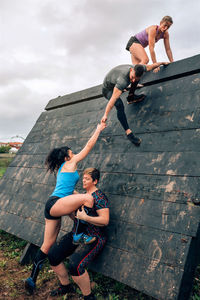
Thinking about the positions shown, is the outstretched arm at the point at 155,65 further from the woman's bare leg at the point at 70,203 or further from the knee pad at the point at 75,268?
the knee pad at the point at 75,268

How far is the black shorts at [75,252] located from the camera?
2588 millimetres

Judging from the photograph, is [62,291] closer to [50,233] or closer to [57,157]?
[50,233]

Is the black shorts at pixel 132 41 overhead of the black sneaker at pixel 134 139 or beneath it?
overhead

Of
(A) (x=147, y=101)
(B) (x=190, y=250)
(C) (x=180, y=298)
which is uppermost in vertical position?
(A) (x=147, y=101)

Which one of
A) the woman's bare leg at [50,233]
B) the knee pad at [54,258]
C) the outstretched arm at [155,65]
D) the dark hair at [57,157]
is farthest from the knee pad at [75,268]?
the outstretched arm at [155,65]

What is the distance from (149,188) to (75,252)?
46.0 inches

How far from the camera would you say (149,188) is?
9.31 feet

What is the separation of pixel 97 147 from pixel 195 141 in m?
1.73

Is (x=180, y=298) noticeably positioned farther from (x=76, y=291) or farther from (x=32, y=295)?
(x=32, y=295)

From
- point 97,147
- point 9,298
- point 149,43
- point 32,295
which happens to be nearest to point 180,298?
point 32,295

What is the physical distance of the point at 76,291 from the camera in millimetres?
3145

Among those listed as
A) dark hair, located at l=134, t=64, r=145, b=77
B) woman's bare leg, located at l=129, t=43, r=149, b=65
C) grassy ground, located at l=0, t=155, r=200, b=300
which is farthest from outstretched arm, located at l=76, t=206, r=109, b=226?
woman's bare leg, located at l=129, t=43, r=149, b=65

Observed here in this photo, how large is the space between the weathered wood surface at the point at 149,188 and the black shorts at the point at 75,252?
0.14m

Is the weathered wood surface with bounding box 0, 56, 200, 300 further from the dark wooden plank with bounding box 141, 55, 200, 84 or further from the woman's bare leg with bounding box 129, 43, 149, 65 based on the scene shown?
the woman's bare leg with bounding box 129, 43, 149, 65
